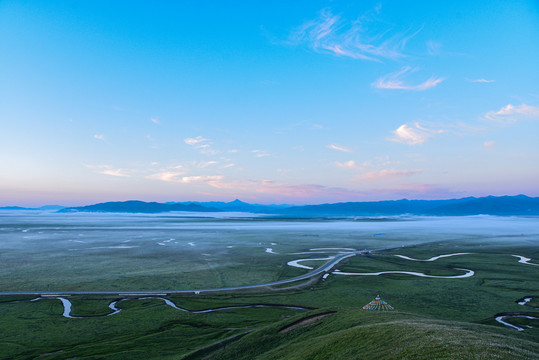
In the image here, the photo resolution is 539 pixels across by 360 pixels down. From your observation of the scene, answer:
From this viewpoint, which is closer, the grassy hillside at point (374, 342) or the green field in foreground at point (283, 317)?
the grassy hillside at point (374, 342)

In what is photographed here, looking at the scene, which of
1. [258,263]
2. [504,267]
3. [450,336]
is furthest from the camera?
[258,263]

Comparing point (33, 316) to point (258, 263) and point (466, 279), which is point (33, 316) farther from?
point (466, 279)

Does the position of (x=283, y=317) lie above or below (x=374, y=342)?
below

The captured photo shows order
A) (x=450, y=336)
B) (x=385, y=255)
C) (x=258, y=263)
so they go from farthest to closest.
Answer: (x=385, y=255), (x=258, y=263), (x=450, y=336)

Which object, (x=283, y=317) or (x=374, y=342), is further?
(x=283, y=317)

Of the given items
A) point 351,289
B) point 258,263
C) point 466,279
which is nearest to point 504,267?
point 466,279
